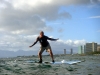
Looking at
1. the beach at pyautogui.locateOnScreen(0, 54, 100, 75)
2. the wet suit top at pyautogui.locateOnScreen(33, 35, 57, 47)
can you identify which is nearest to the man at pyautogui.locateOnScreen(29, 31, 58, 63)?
the wet suit top at pyautogui.locateOnScreen(33, 35, 57, 47)

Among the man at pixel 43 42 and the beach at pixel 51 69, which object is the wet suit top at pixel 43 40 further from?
the beach at pixel 51 69

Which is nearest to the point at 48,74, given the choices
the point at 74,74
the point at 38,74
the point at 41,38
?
the point at 38,74

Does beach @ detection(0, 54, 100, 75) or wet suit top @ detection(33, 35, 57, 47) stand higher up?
wet suit top @ detection(33, 35, 57, 47)

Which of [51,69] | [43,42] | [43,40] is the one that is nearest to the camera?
[51,69]

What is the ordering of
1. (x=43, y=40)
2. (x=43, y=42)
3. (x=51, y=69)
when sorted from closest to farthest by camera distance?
(x=51, y=69), (x=43, y=40), (x=43, y=42)

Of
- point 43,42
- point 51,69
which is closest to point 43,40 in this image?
point 43,42

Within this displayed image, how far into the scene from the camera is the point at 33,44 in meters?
20.0

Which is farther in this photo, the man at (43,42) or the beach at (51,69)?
the man at (43,42)

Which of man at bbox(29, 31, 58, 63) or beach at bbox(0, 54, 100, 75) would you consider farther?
man at bbox(29, 31, 58, 63)

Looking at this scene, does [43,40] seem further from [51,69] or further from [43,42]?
[51,69]

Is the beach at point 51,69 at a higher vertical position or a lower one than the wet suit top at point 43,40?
lower

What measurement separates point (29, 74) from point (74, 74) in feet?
7.87

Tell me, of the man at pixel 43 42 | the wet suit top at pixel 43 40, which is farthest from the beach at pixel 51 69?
the wet suit top at pixel 43 40

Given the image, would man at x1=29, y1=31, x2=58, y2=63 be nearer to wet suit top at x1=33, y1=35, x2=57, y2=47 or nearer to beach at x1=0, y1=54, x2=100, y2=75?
wet suit top at x1=33, y1=35, x2=57, y2=47
